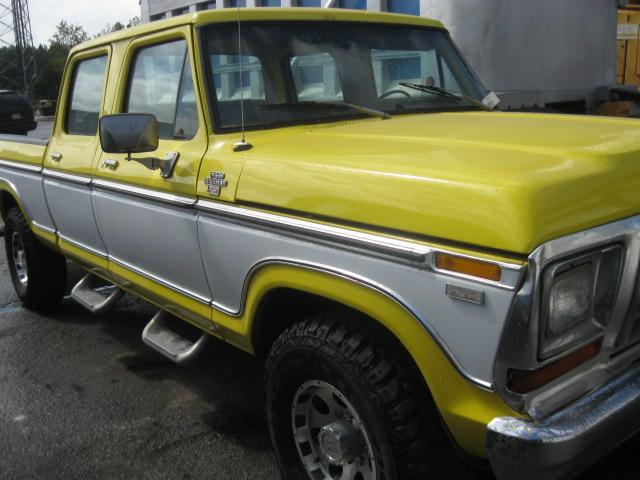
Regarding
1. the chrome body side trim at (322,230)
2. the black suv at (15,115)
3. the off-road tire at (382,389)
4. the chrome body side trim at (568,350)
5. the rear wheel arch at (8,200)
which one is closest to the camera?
the chrome body side trim at (568,350)

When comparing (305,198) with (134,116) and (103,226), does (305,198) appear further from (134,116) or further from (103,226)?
(103,226)

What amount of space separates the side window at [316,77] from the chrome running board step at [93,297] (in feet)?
5.83

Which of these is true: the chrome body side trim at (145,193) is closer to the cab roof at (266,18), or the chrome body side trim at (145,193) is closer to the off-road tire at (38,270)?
the cab roof at (266,18)

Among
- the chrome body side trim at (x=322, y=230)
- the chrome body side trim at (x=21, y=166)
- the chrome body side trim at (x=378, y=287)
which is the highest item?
the chrome body side trim at (x=322, y=230)

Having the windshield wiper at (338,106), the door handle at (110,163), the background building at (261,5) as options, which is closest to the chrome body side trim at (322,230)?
the windshield wiper at (338,106)

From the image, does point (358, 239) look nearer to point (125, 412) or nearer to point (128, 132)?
point (128, 132)

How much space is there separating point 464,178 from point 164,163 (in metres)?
1.62

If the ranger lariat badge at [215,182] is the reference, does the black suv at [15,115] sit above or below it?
below

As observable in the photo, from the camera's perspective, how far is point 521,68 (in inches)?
326

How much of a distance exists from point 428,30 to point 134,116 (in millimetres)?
1843

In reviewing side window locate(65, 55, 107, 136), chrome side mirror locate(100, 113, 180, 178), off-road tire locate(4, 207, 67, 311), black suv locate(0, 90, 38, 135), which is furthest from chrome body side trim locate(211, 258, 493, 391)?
black suv locate(0, 90, 38, 135)

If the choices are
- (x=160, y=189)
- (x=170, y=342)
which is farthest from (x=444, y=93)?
(x=170, y=342)

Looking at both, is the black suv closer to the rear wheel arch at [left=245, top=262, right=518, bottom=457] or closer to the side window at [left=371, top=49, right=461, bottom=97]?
the side window at [left=371, top=49, right=461, bottom=97]

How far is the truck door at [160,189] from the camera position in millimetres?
2971
